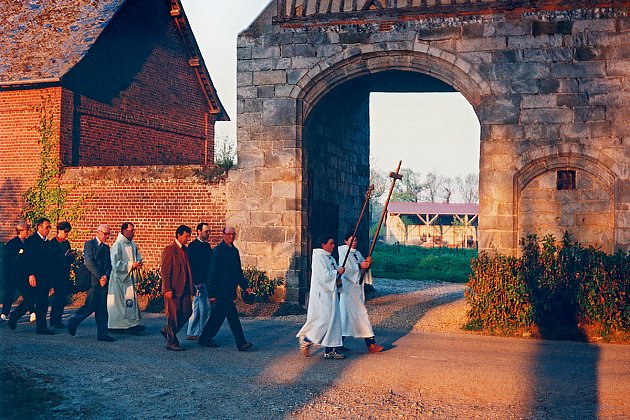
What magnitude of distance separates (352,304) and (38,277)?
16.8 ft

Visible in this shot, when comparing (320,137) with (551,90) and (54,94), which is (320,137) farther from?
(54,94)

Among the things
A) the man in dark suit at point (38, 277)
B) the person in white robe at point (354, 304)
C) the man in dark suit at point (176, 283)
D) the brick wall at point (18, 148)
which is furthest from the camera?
the brick wall at point (18, 148)

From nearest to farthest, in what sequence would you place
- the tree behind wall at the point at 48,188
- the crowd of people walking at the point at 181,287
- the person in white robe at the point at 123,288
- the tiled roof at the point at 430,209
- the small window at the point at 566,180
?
the crowd of people walking at the point at 181,287 → the person in white robe at the point at 123,288 → the small window at the point at 566,180 → the tree behind wall at the point at 48,188 → the tiled roof at the point at 430,209

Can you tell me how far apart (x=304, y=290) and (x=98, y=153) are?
7621 mm

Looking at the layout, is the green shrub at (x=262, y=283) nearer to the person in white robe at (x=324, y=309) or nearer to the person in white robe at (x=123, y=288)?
the person in white robe at (x=123, y=288)

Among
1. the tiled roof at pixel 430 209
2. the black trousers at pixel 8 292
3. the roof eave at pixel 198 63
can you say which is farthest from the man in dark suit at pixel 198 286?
the tiled roof at pixel 430 209

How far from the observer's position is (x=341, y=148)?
1702cm

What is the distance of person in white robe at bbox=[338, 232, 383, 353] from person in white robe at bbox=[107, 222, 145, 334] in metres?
3.40

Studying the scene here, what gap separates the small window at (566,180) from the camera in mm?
12523

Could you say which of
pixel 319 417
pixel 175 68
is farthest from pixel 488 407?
pixel 175 68

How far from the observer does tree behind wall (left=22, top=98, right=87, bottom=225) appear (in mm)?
16578

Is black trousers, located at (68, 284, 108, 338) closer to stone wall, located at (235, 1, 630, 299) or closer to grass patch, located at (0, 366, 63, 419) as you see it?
grass patch, located at (0, 366, 63, 419)

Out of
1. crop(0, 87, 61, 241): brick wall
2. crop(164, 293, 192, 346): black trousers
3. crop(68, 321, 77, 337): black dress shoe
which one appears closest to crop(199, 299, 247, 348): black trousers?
crop(164, 293, 192, 346): black trousers

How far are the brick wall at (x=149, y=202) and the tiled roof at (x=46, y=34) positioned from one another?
119 inches
